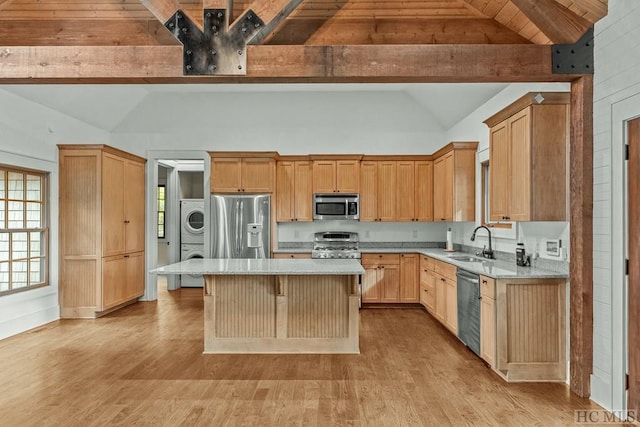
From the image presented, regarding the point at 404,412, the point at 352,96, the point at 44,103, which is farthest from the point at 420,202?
the point at 44,103

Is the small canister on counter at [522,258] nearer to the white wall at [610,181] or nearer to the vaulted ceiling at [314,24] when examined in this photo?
the white wall at [610,181]

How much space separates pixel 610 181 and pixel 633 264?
0.61 m

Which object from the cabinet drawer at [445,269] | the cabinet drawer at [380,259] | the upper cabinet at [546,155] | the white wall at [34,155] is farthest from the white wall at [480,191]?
the white wall at [34,155]

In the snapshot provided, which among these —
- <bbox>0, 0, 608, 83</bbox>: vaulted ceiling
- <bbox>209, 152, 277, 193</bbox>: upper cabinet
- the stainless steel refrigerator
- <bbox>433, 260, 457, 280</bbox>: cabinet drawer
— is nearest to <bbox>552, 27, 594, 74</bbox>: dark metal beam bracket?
<bbox>0, 0, 608, 83</bbox>: vaulted ceiling

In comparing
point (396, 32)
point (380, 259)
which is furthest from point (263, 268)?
point (380, 259)

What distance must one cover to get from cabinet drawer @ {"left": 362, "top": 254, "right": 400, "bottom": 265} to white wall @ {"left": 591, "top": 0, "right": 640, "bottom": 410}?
3.27 m

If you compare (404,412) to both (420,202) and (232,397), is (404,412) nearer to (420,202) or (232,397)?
(232,397)

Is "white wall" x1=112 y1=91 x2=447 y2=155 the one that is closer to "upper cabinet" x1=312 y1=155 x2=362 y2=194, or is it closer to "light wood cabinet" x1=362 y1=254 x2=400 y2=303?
"upper cabinet" x1=312 y1=155 x2=362 y2=194

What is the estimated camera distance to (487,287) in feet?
11.9

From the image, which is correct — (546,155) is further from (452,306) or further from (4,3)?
(4,3)

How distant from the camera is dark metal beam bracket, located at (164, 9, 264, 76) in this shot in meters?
3.18

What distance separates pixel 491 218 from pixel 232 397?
300 centimetres

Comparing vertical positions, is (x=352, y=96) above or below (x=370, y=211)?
above

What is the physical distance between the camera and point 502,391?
10.7ft
